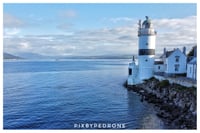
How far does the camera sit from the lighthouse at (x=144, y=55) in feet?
57.8

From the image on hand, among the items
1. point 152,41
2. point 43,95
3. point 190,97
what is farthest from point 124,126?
point 152,41

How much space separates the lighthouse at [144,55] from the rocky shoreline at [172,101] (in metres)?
0.92

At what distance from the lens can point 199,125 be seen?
31.0ft

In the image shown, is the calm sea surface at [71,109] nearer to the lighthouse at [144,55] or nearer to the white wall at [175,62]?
the lighthouse at [144,55]

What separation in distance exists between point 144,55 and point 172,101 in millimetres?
5111

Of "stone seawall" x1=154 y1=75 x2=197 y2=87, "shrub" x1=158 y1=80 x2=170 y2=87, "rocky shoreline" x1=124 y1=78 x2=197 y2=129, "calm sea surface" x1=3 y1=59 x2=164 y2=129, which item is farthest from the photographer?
"shrub" x1=158 y1=80 x2=170 y2=87

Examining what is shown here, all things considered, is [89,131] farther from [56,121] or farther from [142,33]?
[142,33]

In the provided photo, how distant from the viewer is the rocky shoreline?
11094mm

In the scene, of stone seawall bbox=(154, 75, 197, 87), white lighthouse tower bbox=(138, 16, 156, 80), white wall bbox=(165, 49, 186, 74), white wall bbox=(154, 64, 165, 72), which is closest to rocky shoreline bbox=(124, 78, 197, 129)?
stone seawall bbox=(154, 75, 197, 87)

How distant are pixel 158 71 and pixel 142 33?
8.48 feet

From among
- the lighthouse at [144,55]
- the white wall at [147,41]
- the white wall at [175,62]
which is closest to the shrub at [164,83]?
the white wall at [175,62]

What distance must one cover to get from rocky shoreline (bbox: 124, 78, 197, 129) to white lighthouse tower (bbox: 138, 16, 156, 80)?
88 cm

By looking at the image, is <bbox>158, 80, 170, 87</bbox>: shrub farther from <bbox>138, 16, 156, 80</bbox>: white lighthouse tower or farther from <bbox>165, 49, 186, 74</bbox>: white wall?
<bbox>138, 16, 156, 80</bbox>: white lighthouse tower

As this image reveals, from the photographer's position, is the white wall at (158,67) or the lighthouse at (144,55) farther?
the white wall at (158,67)
